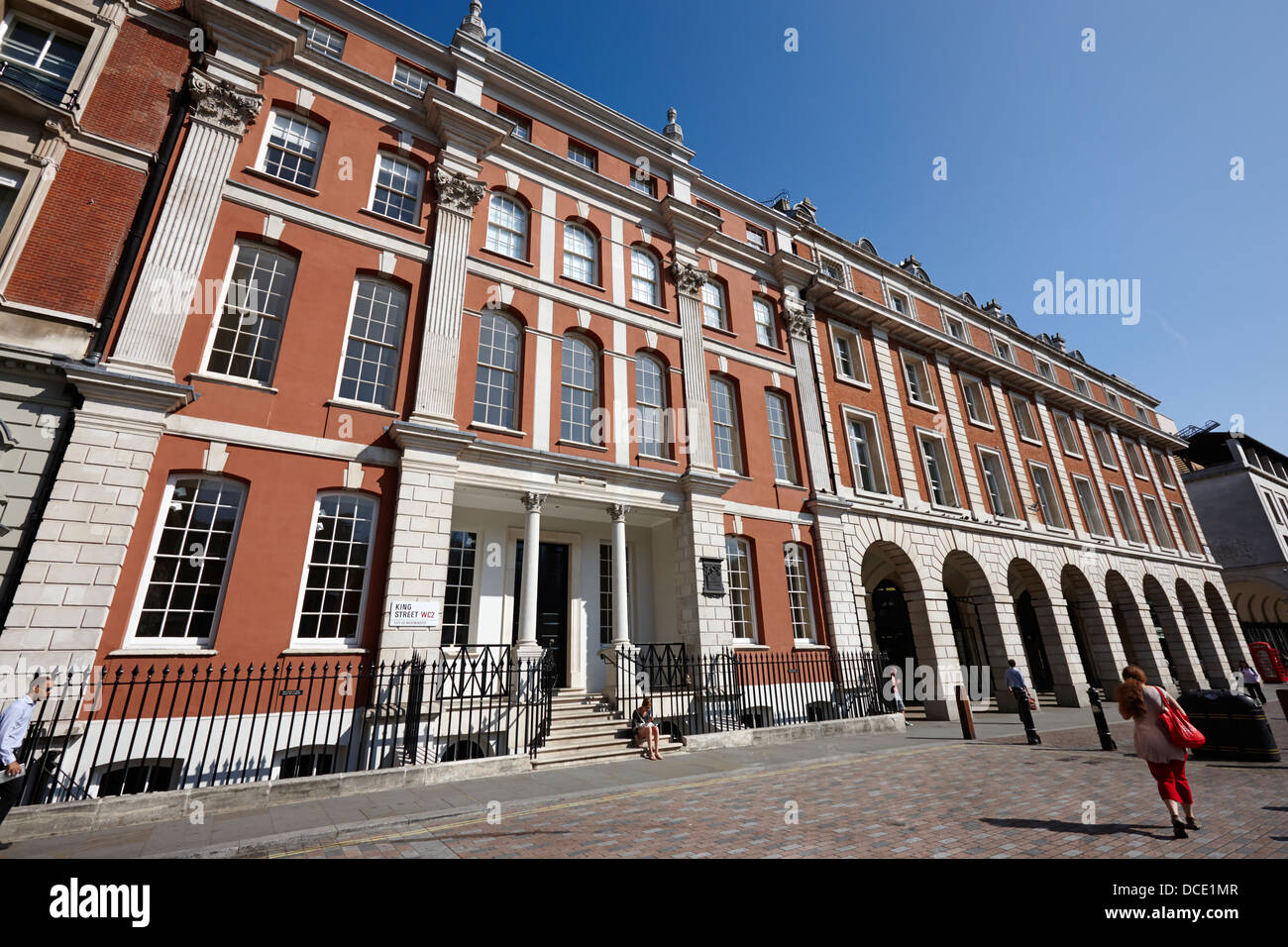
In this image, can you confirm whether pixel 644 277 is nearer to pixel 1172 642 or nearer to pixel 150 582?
pixel 150 582

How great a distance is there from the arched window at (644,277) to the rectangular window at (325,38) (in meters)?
9.44

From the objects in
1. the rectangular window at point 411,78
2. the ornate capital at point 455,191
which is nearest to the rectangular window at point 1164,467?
the ornate capital at point 455,191

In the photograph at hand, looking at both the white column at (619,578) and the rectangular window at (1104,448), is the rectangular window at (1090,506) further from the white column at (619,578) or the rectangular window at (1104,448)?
the white column at (619,578)

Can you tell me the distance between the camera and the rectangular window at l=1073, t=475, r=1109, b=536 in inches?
1056

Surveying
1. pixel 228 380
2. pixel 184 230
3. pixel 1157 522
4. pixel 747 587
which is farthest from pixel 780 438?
pixel 1157 522

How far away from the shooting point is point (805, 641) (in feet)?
52.9

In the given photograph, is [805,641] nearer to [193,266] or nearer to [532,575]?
[532,575]

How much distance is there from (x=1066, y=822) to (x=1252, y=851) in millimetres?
1359

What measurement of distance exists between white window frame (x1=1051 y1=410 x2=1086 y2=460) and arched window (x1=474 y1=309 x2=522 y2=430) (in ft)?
93.8

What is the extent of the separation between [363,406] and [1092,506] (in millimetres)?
33386

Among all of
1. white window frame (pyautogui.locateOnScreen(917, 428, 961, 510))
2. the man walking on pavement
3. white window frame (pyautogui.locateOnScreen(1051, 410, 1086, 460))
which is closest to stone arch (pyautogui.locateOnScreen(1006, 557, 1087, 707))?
white window frame (pyautogui.locateOnScreen(917, 428, 961, 510))

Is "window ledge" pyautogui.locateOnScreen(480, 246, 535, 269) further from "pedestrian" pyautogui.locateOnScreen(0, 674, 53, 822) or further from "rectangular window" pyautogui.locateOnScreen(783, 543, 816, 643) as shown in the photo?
"pedestrian" pyautogui.locateOnScreen(0, 674, 53, 822)
